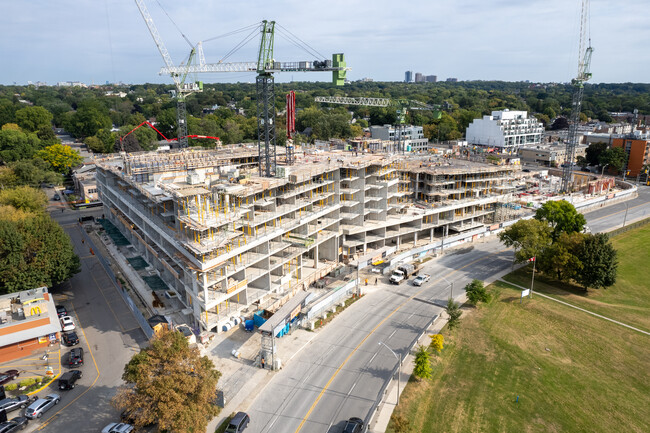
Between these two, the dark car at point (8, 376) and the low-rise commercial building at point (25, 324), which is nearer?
the dark car at point (8, 376)

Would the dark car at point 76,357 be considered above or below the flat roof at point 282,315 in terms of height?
below

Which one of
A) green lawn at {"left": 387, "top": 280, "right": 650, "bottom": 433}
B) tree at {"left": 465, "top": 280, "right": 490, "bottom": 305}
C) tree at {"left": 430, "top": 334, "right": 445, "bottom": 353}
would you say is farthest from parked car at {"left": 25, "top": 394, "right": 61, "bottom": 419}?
tree at {"left": 465, "top": 280, "right": 490, "bottom": 305}

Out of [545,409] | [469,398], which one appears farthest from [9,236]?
[545,409]

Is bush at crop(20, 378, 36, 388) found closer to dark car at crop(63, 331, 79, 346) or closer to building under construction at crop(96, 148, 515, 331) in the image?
dark car at crop(63, 331, 79, 346)

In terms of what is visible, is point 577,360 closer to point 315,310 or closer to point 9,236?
point 315,310

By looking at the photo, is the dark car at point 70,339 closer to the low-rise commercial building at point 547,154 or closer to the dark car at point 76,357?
the dark car at point 76,357

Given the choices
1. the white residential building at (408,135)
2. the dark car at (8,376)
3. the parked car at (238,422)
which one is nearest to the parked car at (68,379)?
the dark car at (8,376)

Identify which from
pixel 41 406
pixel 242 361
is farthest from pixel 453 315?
pixel 41 406
